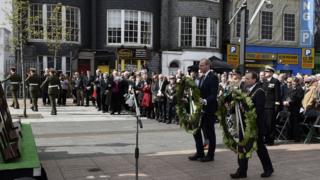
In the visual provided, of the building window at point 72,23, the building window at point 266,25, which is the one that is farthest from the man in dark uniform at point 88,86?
the building window at point 266,25

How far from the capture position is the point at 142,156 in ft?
32.3

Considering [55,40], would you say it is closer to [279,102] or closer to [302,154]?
[279,102]

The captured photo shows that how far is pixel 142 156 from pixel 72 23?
2378 centimetres

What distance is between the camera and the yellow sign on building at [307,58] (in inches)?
1526

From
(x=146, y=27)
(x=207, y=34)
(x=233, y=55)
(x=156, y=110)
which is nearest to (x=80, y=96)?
(x=156, y=110)

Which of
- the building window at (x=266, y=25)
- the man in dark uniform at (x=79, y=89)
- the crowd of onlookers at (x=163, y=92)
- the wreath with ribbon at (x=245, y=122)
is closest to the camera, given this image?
the wreath with ribbon at (x=245, y=122)

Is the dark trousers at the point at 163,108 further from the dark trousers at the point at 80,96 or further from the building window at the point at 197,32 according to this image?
the building window at the point at 197,32

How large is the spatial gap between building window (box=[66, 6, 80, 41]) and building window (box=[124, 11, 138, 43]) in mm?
3276

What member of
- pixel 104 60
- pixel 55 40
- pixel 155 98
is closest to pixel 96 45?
pixel 104 60

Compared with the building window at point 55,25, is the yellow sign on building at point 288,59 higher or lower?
lower

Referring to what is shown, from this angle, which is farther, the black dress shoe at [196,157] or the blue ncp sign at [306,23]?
the blue ncp sign at [306,23]

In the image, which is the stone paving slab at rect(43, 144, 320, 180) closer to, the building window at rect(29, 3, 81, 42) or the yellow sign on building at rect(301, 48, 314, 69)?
the building window at rect(29, 3, 81, 42)

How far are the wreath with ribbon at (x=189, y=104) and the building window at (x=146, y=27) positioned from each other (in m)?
23.9

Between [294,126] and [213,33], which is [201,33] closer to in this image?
[213,33]
